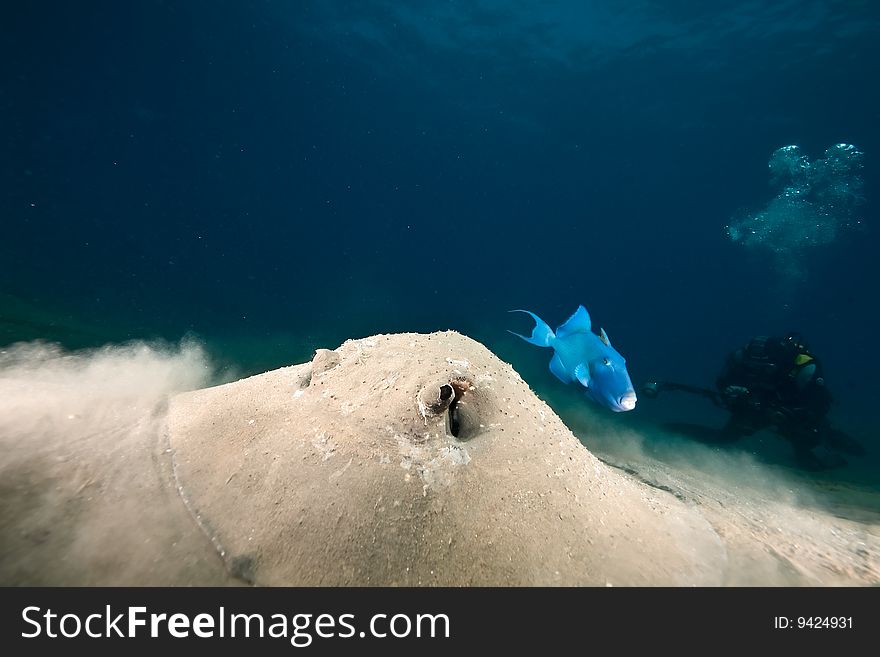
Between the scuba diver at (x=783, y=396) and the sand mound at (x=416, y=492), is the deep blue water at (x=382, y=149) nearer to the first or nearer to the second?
the sand mound at (x=416, y=492)

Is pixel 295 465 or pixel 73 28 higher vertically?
pixel 73 28

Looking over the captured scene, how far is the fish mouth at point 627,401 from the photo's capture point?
2717mm

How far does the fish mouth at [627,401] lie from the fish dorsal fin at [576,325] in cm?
56

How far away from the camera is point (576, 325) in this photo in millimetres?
3125

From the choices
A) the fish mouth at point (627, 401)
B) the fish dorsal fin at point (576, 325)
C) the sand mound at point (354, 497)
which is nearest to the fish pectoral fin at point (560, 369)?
the fish dorsal fin at point (576, 325)

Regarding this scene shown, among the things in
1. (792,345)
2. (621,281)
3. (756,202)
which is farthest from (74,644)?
(621,281)

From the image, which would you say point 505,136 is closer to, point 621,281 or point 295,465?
point 295,465

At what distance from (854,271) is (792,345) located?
8022 cm

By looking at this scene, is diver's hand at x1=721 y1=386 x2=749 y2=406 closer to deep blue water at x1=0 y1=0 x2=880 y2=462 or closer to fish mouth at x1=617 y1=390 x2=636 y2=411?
fish mouth at x1=617 y1=390 x2=636 y2=411

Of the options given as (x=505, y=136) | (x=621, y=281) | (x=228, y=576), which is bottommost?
(x=228, y=576)

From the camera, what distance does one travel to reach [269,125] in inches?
2276

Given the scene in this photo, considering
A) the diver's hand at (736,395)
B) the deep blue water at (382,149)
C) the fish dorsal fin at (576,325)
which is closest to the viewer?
the fish dorsal fin at (576,325)

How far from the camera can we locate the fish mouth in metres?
2.72

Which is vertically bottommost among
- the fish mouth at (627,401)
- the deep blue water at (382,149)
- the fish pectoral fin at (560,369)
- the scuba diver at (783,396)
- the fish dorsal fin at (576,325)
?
the scuba diver at (783,396)
